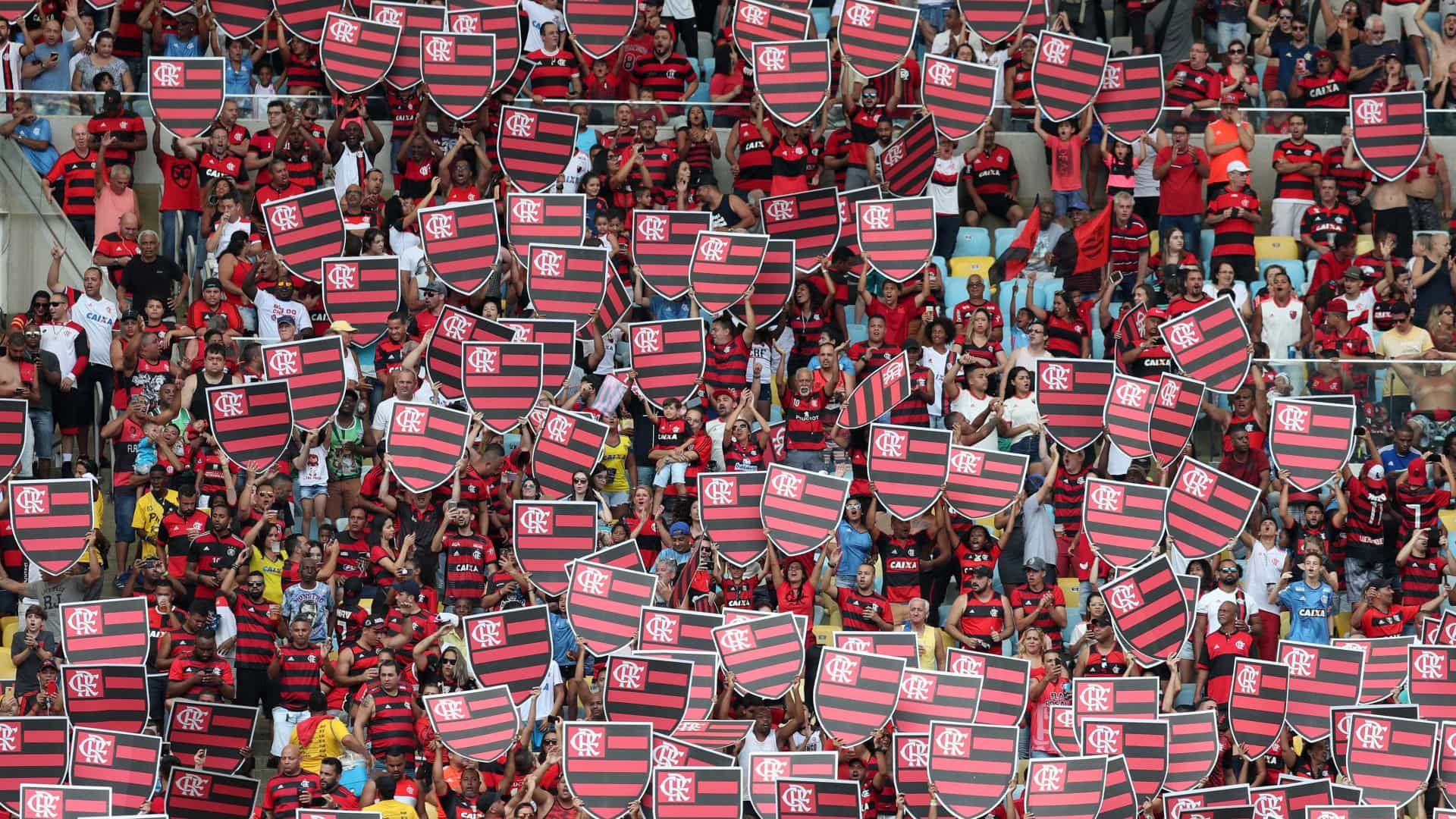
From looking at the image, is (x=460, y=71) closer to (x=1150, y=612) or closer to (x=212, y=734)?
(x=212, y=734)

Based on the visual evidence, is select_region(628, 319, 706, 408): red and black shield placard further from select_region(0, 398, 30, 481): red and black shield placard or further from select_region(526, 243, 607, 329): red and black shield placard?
select_region(0, 398, 30, 481): red and black shield placard

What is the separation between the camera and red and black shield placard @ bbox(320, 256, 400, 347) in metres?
24.0

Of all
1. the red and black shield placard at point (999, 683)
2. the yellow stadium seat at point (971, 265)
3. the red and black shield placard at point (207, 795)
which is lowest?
the red and black shield placard at point (207, 795)

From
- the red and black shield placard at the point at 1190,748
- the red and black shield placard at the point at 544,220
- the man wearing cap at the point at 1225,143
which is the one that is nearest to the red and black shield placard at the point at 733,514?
the red and black shield placard at the point at 544,220

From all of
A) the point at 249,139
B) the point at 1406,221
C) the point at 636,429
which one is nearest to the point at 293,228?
the point at 249,139

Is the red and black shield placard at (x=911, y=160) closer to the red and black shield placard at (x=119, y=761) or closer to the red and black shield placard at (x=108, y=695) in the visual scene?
the red and black shield placard at (x=108, y=695)

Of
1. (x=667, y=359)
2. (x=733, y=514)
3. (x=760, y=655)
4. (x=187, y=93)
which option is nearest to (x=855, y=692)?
(x=760, y=655)

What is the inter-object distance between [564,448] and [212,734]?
11.9ft

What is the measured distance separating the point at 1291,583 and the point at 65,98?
36.4ft

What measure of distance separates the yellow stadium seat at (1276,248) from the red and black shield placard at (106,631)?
10106 millimetres

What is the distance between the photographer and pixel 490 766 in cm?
2122

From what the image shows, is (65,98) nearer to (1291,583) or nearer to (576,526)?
(576,526)

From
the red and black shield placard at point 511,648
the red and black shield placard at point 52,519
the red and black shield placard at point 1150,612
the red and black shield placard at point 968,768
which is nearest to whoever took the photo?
the red and black shield placard at point 968,768

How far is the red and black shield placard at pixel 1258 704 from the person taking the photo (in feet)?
70.2
